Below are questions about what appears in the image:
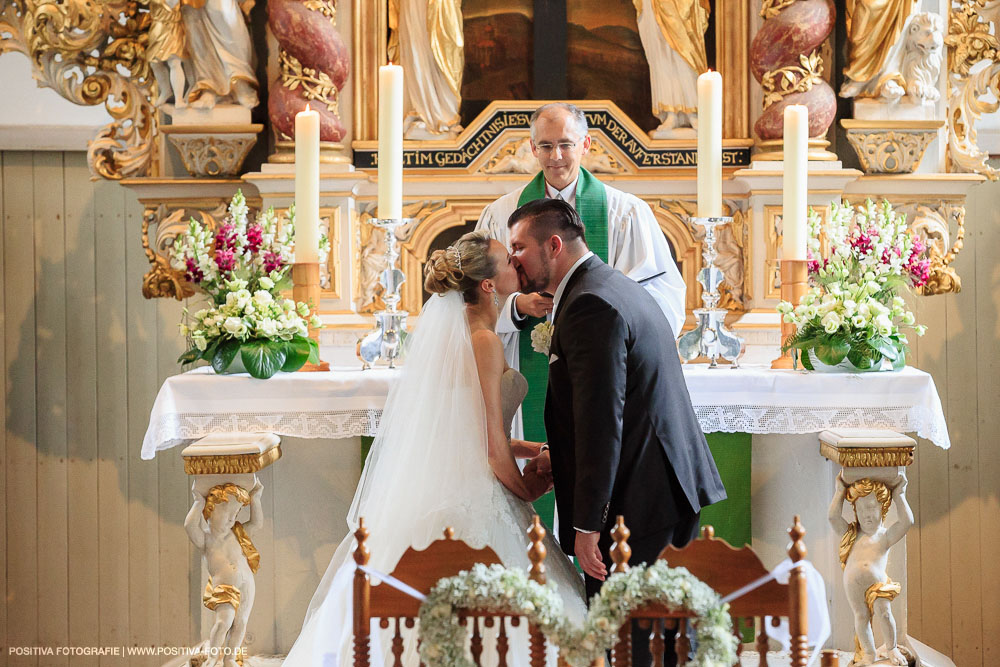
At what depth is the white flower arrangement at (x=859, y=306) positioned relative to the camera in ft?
11.8

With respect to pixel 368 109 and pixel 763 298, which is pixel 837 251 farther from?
pixel 368 109

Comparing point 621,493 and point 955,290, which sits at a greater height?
point 955,290

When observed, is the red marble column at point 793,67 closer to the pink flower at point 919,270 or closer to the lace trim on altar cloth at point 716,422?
the pink flower at point 919,270

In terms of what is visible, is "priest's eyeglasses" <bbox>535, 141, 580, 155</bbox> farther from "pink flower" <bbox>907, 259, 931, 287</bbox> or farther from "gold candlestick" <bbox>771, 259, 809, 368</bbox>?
"pink flower" <bbox>907, 259, 931, 287</bbox>

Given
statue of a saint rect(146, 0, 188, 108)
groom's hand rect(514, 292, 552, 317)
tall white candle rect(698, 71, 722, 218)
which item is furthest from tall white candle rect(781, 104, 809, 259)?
statue of a saint rect(146, 0, 188, 108)

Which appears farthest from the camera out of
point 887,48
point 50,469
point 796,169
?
point 50,469

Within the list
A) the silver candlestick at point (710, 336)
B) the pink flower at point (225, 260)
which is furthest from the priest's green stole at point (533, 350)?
the pink flower at point (225, 260)

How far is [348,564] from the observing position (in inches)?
115

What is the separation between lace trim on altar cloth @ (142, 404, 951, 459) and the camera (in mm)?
3605

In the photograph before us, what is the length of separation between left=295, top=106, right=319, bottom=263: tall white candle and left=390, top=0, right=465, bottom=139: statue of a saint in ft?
3.83

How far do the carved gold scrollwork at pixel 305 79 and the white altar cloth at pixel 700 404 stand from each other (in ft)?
5.54

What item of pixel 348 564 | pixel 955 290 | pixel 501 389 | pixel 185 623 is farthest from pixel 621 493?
pixel 185 623

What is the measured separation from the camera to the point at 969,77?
4.95 m

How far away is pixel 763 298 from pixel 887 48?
1249 millimetres
